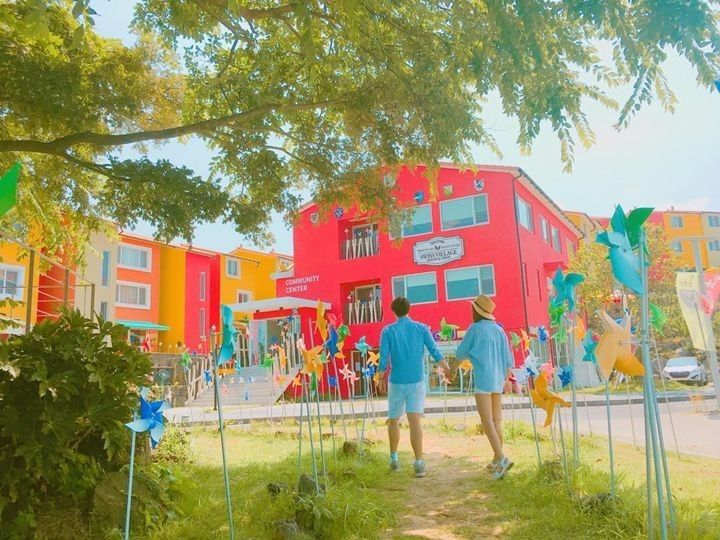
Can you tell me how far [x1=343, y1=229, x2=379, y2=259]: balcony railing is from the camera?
25328mm

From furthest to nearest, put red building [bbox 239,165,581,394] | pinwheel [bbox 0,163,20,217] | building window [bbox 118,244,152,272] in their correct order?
building window [bbox 118,244,152,272]
red building [bbox 239,165,581,394]
pinwheel [bbox 0,163,20,217]

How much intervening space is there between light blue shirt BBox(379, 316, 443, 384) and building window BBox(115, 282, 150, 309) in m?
27.4

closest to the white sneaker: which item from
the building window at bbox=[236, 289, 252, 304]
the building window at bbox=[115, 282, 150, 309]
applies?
the building window at bbox=[115, 282, 150, 309]

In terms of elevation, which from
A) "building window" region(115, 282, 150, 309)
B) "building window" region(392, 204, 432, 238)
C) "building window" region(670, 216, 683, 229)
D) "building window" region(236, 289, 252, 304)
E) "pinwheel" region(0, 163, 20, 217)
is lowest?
"pinwheel" region(0, 163, 20, 217)

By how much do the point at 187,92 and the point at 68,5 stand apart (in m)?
1.82

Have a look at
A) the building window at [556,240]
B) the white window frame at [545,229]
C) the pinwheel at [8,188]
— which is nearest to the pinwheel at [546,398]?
the pinwheel at [8,188]

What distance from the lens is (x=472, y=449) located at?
719 cm

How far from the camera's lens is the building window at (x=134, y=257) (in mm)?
30969

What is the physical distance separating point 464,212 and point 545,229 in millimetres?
6179

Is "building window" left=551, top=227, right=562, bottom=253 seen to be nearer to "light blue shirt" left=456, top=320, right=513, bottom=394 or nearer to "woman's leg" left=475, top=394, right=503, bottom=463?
"light blue shirt" left=456, top=320, right=513, bottom=394

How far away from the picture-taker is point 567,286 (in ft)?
15.6

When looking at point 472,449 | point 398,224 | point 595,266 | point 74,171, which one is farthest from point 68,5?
point 595,266

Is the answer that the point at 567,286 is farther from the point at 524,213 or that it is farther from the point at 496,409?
the point at 524,213

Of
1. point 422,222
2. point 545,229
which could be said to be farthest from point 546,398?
point 545,229
